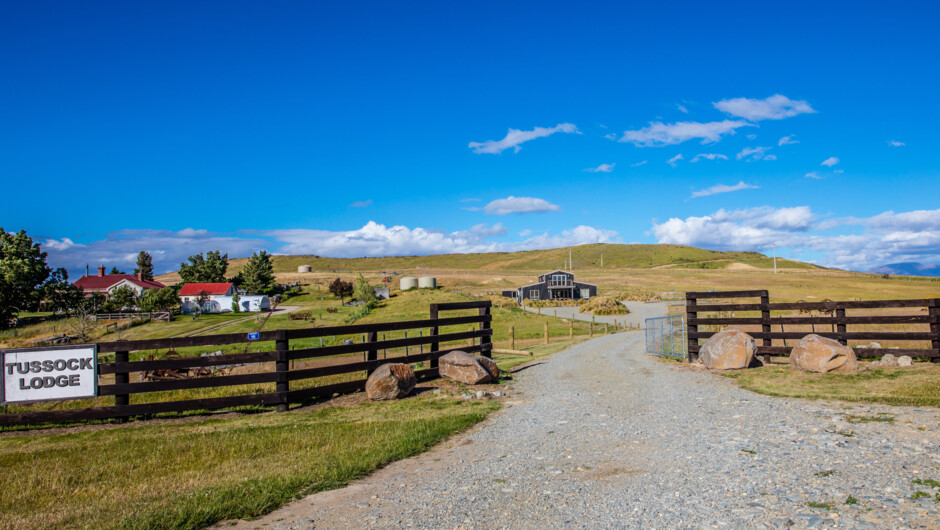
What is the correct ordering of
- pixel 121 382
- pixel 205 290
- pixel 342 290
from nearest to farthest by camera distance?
pixel 121 382 < pixel 205 290 < pixel 342 290

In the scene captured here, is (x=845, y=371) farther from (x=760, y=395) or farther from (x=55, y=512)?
(x=55, y=512)

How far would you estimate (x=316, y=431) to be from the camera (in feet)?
30.7

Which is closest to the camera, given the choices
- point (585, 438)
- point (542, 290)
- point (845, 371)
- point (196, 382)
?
point (585, 438)

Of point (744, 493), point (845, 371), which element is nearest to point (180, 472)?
point (744, 493)

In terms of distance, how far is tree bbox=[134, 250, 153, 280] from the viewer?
149m

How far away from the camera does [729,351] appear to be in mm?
14977

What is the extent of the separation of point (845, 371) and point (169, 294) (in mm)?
96515

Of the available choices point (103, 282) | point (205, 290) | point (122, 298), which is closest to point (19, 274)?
point (122, 298)

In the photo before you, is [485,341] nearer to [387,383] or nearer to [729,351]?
[387,383]

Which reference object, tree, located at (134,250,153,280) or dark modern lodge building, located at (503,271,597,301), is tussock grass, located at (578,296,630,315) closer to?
dark modern lodge building, located at (503,271,597,301)

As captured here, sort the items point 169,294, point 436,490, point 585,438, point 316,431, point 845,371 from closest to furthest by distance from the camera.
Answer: point 436,490
point 585,438
point 316,431
point 845,371
point 169,294

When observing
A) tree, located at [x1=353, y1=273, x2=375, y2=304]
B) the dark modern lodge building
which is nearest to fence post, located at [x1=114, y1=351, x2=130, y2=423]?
tree, located at [x1=353, y1=273, x2=375, y2=304]

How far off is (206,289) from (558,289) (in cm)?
6290

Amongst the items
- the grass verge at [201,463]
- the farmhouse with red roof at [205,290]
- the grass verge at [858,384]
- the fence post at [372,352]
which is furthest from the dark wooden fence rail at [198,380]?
the farmhouse with red roof at [205,290]
